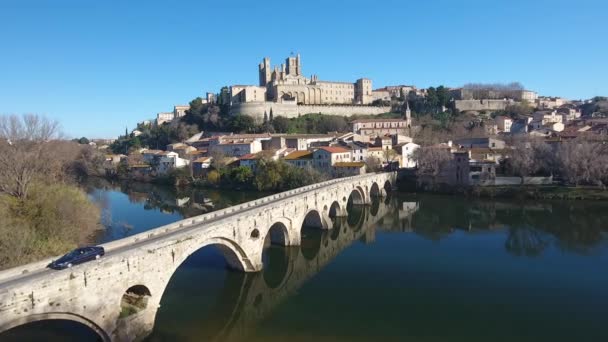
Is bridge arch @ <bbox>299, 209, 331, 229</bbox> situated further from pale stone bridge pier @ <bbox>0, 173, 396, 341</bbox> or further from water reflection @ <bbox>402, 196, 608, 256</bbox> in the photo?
pale stone bridge pier @ <bbox>0, 173, 396, 341</bbox>

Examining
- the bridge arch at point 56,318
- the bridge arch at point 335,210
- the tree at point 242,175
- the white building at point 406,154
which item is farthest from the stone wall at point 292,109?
the bridge arch at point 56,318

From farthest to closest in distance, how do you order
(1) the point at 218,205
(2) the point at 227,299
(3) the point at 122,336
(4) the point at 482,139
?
1. (4) the point at 482,139
2. (1) the point at 218,205
3. (2) the point at 227,299
4. (3) the point at 122,336

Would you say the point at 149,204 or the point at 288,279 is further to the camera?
the point at 149,204

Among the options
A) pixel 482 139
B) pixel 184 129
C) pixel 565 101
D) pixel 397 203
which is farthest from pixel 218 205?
pixel 565 101

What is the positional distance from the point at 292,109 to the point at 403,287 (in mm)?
70273

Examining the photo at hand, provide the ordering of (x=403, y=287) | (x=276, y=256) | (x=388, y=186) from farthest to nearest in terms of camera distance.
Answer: (x=388, y=186) → (x=276, y=256) → (x=403, y=287)

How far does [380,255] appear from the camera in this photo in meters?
24.8

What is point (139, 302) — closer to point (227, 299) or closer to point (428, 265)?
point (227, 299)

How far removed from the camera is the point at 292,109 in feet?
284

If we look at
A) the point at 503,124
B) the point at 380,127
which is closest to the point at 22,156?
the point at 380,127

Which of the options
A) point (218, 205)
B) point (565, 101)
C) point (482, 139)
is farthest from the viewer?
point (565, 101)

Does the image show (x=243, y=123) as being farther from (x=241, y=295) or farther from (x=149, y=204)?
(x=241, y=295)

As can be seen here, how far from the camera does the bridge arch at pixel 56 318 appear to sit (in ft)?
30.7

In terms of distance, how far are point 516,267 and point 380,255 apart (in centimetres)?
740
